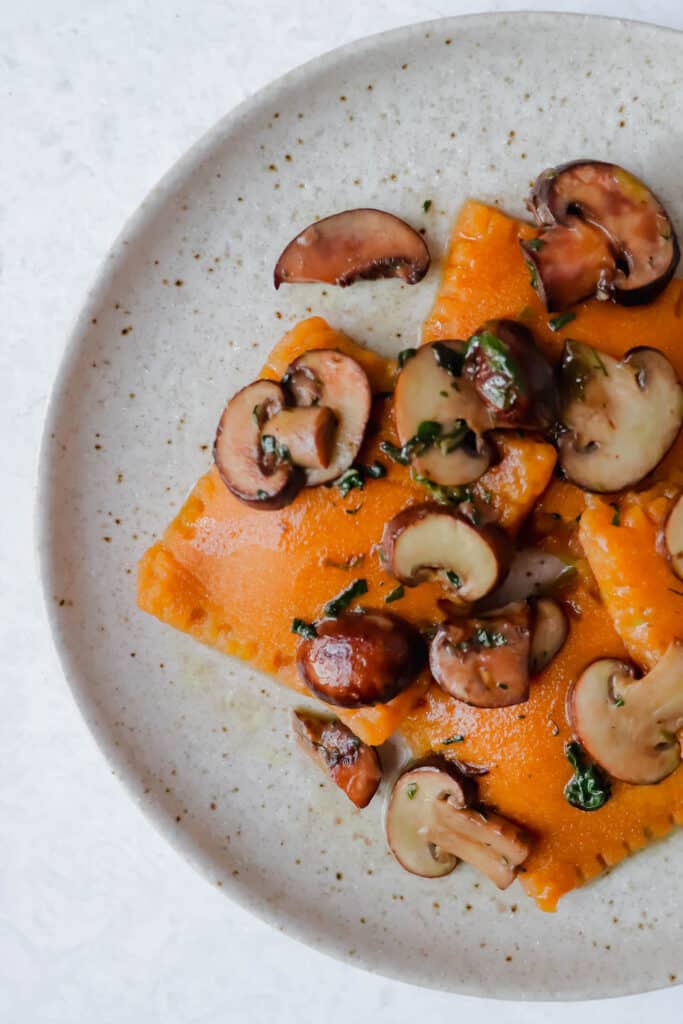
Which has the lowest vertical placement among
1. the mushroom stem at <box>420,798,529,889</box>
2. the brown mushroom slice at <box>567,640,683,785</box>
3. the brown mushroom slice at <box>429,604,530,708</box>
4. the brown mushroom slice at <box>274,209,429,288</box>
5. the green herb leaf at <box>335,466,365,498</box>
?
the mushroom stem at <box>420,798,529,889</box>

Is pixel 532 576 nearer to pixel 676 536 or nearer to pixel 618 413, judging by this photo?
pixel 676 536

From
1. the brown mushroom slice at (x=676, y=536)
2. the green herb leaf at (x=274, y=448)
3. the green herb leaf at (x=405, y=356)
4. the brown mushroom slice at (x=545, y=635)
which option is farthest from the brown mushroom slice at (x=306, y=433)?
the brown mushroom slice at (x=676, y=536)

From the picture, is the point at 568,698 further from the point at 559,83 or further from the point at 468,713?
the point at 559,83

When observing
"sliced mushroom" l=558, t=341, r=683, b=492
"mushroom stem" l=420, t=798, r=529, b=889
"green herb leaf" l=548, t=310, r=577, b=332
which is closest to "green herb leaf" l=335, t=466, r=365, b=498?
"sliced mushroom" l=558, t=341, r=683, b=492

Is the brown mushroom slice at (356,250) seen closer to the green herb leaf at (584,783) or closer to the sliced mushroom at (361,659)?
the sliced mushroom at (361,659)

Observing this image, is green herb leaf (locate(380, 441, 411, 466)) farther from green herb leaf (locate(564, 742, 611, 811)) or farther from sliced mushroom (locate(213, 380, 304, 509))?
green herb leaf (locate(564, 742, 611, 811))
